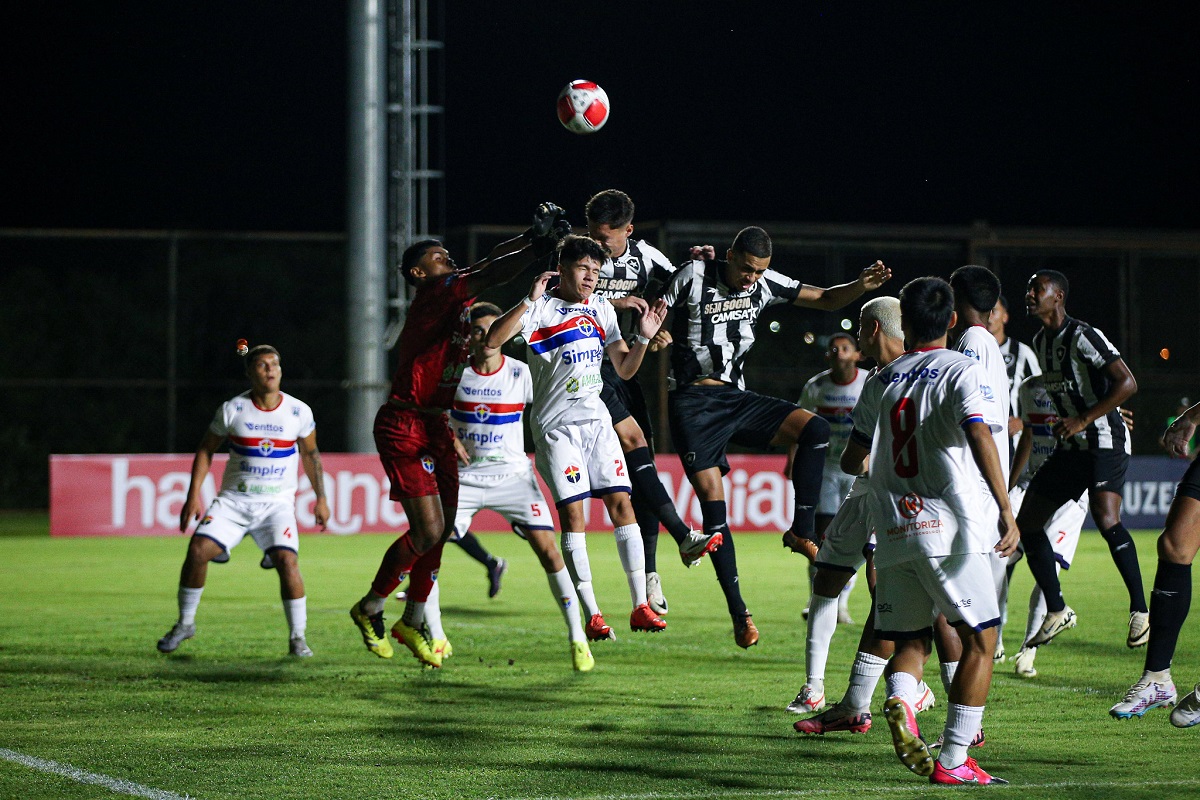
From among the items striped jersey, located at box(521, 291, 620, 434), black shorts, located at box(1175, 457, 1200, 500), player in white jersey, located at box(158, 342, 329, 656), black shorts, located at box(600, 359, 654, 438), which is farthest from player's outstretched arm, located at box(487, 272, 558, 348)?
black shorts, located at box(1175, 457, 1200, 500)

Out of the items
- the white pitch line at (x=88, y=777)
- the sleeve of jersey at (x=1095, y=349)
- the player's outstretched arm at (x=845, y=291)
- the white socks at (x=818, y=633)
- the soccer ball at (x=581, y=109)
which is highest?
the soccer ball at (x=581, y=109)

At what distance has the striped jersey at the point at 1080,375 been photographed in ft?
30.2

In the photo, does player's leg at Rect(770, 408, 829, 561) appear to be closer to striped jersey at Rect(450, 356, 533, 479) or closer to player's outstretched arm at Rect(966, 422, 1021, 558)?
striped jersey at Rect(450, 356, 533, 479)

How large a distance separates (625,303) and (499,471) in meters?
2.20

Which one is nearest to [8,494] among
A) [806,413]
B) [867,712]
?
[806,413]

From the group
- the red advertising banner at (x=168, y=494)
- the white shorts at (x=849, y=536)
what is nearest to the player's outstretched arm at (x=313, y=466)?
the white shorts at (x=849, y=536)

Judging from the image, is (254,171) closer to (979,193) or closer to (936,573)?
(979,193)

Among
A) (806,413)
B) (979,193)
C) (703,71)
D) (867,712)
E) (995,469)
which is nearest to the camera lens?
(995,469)

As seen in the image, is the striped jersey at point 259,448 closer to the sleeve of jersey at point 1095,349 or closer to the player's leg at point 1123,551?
the sleeve of jersey at point 1095,349

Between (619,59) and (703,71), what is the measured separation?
551cm

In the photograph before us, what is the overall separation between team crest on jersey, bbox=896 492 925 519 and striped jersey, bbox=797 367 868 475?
563 cm

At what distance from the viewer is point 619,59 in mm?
33438

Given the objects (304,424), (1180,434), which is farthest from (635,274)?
(1180,434)

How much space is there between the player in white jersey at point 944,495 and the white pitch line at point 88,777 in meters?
2.73
